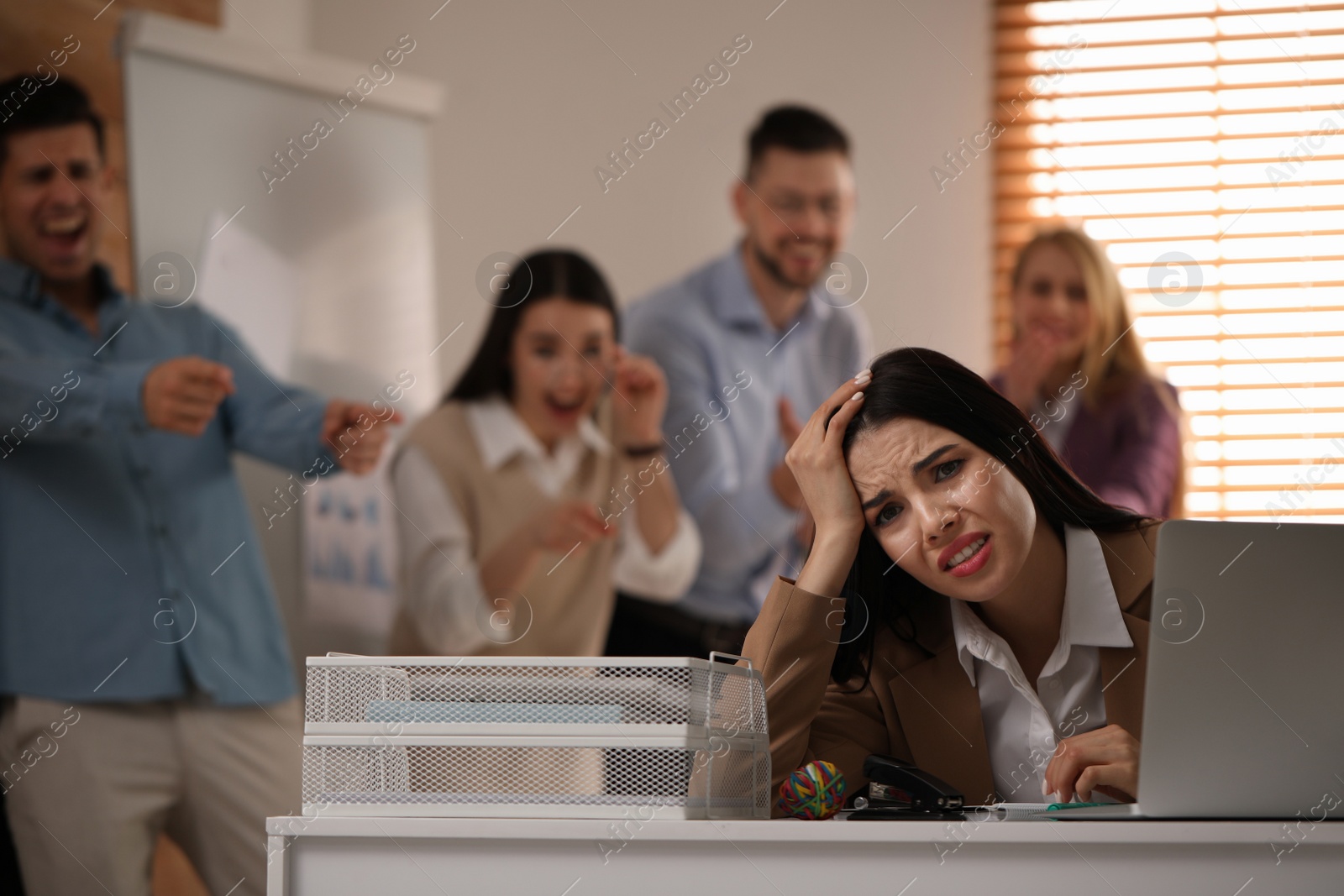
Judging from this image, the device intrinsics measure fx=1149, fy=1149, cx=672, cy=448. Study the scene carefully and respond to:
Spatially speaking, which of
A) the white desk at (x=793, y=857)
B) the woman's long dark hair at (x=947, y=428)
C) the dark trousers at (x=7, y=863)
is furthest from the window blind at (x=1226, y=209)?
the dark trousers at (x=7, y=863)

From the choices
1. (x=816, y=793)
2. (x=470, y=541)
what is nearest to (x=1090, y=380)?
(x=470, y=541)

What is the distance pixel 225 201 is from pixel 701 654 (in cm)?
172

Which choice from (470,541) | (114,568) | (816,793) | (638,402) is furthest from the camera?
(638,402)

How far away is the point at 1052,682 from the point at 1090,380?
1.81 metres

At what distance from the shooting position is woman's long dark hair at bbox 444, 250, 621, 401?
322 cm

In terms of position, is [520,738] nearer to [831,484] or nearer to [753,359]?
[831,484]

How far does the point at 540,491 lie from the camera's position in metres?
3.20

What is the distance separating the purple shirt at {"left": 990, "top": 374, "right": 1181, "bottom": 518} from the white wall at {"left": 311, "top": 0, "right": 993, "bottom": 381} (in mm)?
439

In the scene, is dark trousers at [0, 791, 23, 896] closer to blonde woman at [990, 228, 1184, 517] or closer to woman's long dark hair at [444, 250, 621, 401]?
woman's long dark hair at [444, 250, 621, 401]

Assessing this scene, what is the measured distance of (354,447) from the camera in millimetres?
2648

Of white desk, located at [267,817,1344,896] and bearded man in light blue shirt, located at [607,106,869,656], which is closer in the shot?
white desk, located at [267,817,1344,896]

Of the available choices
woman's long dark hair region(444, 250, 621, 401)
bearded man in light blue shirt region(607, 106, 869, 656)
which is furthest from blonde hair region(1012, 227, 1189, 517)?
woman's long dark hair region(444, 250, 621, 401)

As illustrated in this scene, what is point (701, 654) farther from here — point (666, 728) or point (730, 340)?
point (666, 728)

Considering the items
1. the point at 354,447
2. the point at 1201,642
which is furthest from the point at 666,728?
the point at 354,447
